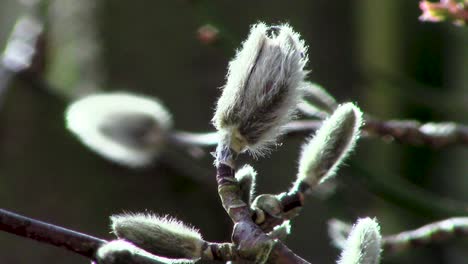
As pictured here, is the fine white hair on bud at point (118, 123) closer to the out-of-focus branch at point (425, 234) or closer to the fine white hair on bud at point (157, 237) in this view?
the out-of-focus branch at point (425, 234)

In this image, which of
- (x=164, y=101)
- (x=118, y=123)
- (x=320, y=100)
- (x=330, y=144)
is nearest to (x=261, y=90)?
(x=330, y=144)

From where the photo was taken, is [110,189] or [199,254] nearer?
[199,254]

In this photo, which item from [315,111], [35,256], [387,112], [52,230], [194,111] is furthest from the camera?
[387,112]

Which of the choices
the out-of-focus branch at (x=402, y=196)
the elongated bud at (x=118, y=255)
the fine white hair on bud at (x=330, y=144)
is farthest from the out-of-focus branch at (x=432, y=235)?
the elongated bud at (x=118, y=255)

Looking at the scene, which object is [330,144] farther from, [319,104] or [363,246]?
[319,104]

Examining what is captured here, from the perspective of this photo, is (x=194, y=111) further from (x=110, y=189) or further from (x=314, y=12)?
(x=314, y=12)

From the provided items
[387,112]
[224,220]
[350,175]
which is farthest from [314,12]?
[350,175]
